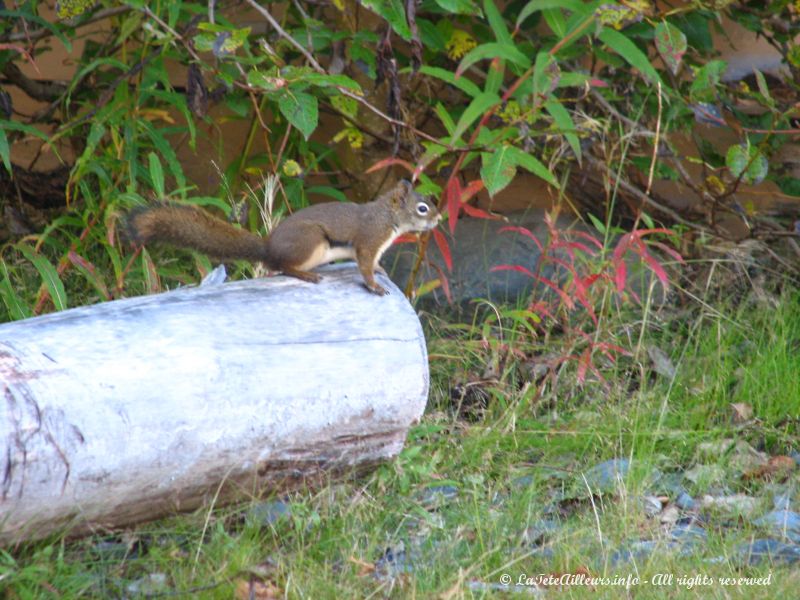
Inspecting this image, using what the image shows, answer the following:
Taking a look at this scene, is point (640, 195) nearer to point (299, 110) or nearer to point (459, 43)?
point (459, 43)

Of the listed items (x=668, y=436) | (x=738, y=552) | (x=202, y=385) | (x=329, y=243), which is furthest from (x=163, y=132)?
(x=738, y=552)

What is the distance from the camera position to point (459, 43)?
13.9 ft

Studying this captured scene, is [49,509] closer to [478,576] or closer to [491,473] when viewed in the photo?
[478,576]

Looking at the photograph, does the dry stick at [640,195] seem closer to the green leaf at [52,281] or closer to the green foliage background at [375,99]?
the green foliage background at [375,99]

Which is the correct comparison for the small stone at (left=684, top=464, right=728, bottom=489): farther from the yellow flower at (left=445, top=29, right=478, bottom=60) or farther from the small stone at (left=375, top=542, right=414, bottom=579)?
the yellow flower at (left=445, top=29, right=478, bottom=60)

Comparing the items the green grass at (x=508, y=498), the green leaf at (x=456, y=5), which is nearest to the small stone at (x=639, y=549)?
the green grass at (x=508, y=498)

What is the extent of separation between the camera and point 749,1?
173 inches

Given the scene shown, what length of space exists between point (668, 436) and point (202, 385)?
153 cm

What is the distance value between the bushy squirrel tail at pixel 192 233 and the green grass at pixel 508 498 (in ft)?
2.51

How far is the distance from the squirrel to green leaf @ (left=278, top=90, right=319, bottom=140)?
0.26m

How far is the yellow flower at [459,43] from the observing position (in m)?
4.24

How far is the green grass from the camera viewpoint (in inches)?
98.5

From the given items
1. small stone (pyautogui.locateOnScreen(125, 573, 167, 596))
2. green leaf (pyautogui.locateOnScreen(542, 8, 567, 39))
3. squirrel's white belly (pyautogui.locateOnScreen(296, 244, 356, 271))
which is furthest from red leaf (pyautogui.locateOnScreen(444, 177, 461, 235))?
small stone (pyautogui.locateOnScreen(125, 573, 167, 596))

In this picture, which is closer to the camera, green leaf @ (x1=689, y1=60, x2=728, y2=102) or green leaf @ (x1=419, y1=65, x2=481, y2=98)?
green leaf @ (x1=419, y1=65, x2=481, y2=98)
